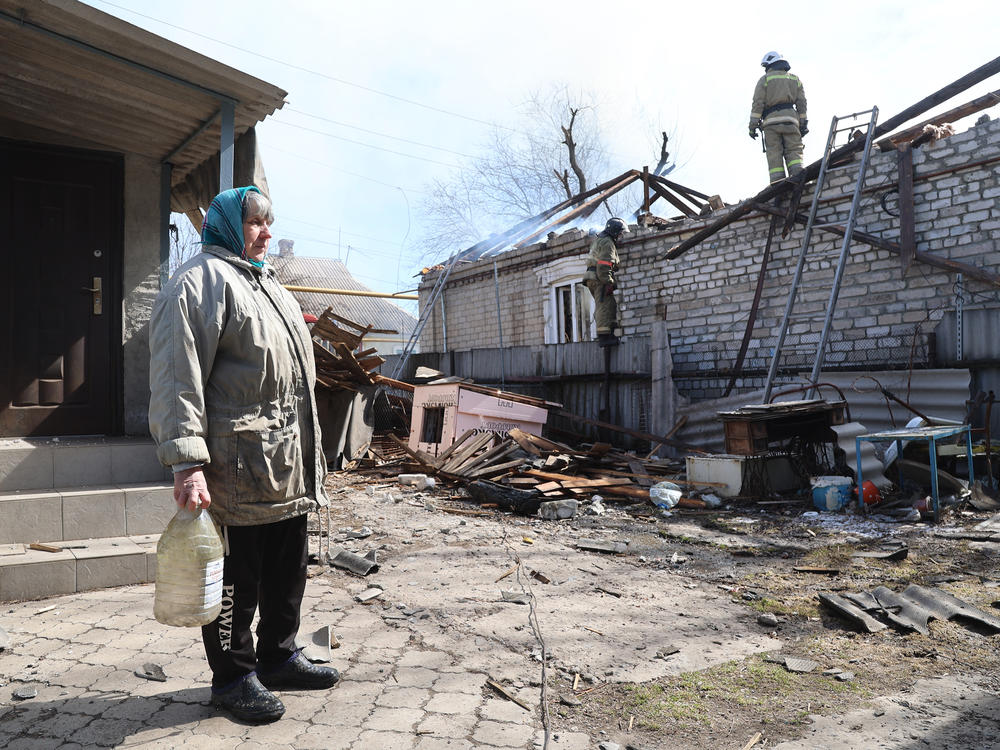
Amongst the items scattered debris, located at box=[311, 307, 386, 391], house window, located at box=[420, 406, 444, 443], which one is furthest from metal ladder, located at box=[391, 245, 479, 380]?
scattered debris, located at box=[311, 307, 386, 391]

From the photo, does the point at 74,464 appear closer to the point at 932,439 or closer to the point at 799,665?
the point at 799,665

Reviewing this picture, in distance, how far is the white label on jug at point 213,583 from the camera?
2.06 m

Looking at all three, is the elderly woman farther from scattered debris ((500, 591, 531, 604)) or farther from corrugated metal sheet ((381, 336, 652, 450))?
corrugated metal sheet ((381, 336, 652, 450))

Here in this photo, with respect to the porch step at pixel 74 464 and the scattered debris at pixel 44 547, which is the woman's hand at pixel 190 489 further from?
the porch step at pixel 74 464

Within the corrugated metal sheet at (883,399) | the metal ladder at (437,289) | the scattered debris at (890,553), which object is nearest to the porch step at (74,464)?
the scattered debris at (890,553)

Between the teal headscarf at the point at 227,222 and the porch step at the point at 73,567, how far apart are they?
219 centimetres

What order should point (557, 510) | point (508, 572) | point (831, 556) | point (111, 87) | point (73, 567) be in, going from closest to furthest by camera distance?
point (73, 567) < point (508, 572) < point (111, 87) < point (831, 556) < point (557, 510)

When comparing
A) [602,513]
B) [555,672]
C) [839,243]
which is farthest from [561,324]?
[555,672]

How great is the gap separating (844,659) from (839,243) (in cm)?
775

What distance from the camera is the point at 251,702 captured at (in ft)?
7.36

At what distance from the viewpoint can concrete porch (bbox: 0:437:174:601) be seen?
357cm

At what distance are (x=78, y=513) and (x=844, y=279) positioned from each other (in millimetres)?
9403

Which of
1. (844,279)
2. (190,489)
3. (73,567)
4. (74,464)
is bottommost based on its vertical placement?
(73,567)

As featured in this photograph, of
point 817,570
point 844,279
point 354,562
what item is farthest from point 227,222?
point 844,279
